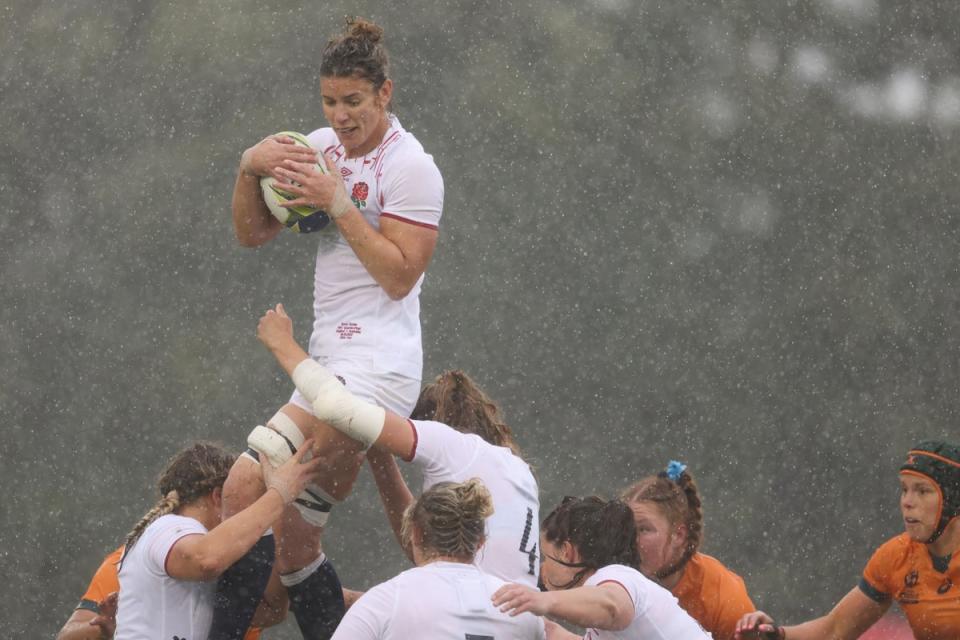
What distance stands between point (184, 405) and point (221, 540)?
31.4 feet

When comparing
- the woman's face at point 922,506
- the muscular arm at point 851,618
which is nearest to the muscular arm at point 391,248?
the woman's face at point 922,506

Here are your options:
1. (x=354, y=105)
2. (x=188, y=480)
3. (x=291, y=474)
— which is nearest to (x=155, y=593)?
(x=188, y=480)

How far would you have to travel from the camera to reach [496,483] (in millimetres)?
4855

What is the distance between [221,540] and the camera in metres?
4.48

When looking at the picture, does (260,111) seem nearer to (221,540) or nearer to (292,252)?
A: (292,252)

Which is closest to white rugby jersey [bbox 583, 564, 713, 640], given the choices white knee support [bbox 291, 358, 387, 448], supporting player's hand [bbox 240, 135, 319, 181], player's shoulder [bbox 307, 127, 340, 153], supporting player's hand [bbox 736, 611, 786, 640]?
white knee support [bbox 291, 358, 387, 448]

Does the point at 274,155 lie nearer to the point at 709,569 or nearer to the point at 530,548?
the point at 530,548

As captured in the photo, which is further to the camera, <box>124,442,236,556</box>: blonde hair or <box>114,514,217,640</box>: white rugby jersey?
<box>124,442,236,556</box>: blonde hair

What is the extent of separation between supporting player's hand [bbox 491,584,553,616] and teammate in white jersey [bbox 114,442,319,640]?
86 cm

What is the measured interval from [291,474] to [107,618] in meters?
1.10

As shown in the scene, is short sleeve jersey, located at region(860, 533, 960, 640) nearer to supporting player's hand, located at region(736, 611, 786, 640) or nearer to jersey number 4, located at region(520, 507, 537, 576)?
supporting player's hand, located at region(736, 611, 786, 640)

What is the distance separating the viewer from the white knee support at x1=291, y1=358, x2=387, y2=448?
457 centimetres

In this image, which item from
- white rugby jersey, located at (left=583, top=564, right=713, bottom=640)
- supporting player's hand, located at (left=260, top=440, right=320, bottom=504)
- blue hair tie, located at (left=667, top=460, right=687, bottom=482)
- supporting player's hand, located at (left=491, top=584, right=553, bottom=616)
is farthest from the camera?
blue hair tie, located at (left=667, top=460, right=687, bottom=482)

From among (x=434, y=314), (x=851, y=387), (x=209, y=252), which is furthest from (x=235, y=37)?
(x=851, y=387)
